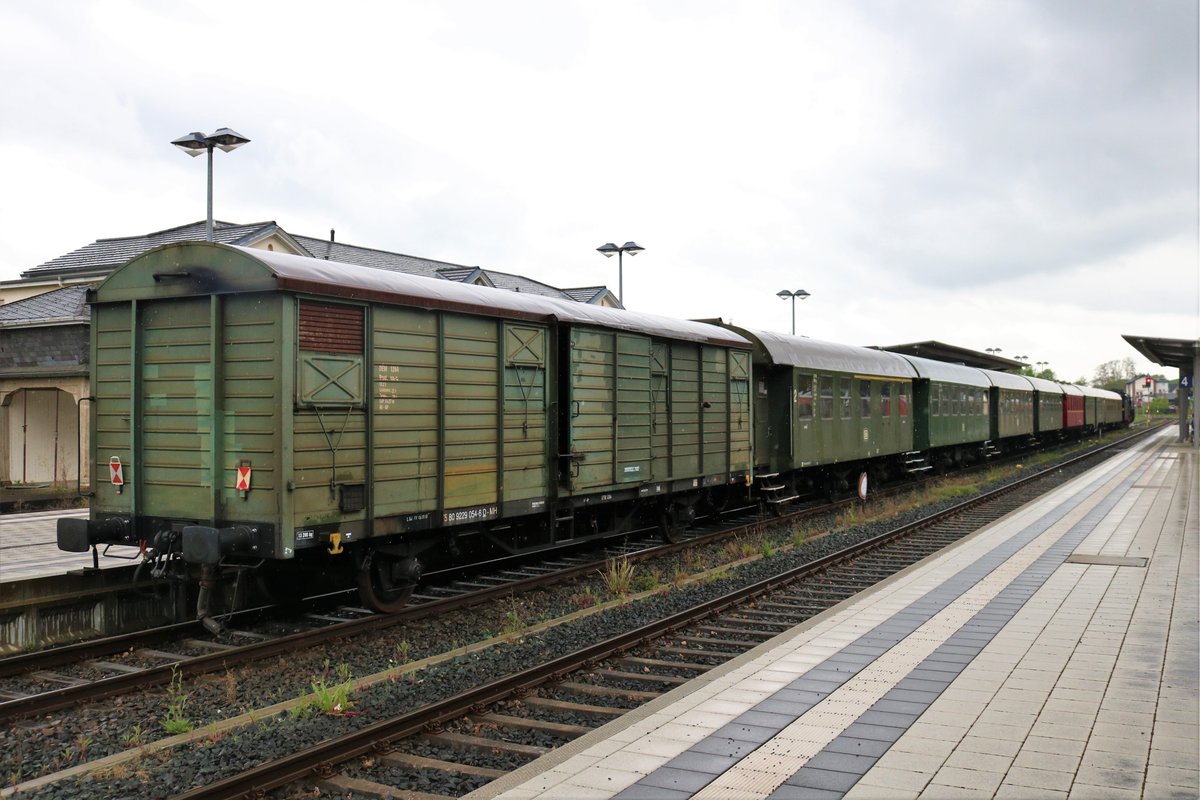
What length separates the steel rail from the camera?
4875 millimetres

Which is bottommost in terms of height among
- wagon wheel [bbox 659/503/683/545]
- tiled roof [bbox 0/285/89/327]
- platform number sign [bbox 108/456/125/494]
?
wagon wheel [bbox 659/503/683/545]

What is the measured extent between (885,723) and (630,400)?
7.28 metres

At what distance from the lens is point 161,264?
8.50 m

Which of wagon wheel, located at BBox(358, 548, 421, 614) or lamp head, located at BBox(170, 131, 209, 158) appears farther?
lamp head, located at BBox(170, 131, 209, 158)

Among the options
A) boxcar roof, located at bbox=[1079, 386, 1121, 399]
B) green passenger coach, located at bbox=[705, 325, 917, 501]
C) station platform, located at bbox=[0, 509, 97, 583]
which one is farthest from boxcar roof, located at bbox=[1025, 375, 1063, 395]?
station platform, located at bbox=[0, 509, 97, 583]

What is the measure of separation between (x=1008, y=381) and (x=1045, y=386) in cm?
898

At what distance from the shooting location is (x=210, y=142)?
16547mm

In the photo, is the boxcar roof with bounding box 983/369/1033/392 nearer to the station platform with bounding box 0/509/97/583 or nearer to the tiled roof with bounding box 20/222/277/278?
the tiled roof with bounding box 20/222/277/278

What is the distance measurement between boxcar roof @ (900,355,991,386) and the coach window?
25.4 feet

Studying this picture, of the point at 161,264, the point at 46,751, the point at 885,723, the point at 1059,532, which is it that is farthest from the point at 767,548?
the point at 46,751

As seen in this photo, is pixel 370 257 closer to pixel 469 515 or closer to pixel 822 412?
pixel 822 412

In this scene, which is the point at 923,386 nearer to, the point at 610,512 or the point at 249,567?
the point at 610,512

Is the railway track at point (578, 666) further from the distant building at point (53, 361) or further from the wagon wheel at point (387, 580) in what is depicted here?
the distant building at point (53, 361)

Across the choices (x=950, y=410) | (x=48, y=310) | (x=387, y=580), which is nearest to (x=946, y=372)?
(x=950, y=410)
